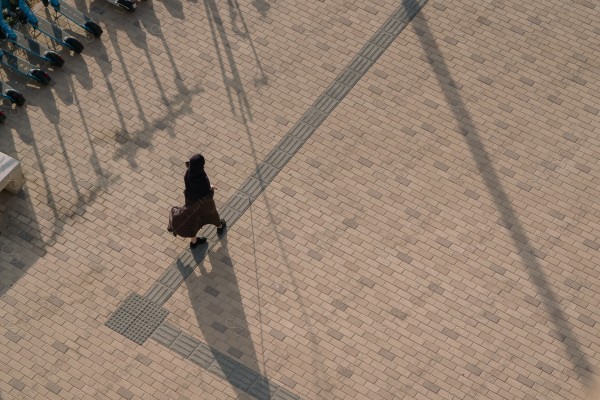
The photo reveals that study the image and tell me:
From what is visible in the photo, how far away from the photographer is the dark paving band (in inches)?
513

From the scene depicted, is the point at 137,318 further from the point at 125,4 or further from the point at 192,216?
the point at 125,4

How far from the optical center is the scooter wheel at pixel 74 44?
16.1 m

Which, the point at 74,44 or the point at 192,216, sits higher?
the point at 192,216

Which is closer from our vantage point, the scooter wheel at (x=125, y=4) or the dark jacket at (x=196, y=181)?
the dark jacket at (x=196, y=181)

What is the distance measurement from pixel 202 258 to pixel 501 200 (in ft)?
13.6

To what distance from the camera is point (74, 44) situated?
16156mm

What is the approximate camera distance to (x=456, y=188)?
1486 cm

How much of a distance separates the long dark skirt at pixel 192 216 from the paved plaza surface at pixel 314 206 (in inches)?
→ 20.4

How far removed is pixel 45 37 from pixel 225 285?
17.9 ft

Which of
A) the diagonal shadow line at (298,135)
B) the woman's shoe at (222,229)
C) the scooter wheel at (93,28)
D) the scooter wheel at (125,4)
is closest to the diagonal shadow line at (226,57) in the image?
the diagonal shadow line at (298,135)

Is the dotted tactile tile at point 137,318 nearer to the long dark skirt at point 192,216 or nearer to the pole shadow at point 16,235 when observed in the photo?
the long dark skirt at point 192,216

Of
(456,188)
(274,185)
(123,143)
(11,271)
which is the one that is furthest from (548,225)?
(11,271)

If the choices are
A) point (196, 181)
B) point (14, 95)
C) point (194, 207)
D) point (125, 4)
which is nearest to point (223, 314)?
point (194, 207)

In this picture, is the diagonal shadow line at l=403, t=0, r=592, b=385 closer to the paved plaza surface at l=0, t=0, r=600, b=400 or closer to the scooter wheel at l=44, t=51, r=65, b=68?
the paved plaza surface at l=0, t=0, r=600, b=400
